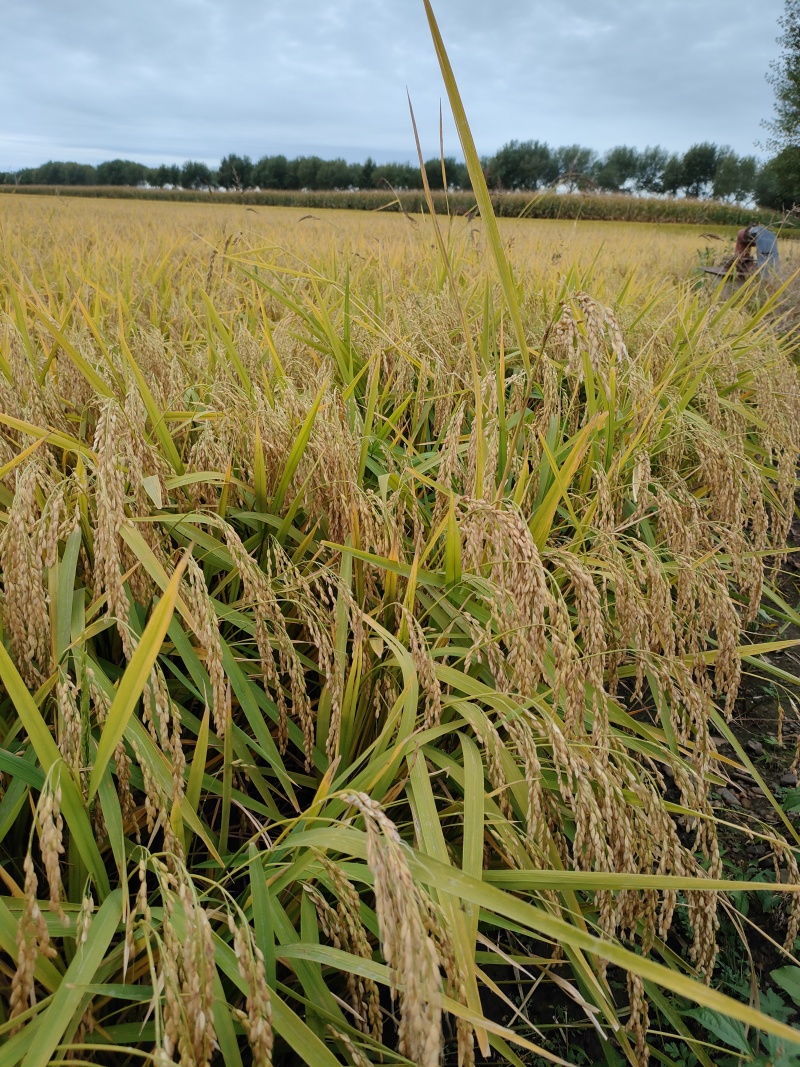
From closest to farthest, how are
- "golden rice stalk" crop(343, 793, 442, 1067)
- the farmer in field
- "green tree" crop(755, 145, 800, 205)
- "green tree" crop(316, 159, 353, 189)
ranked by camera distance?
"golden rice stalk" crop(343, 793, 442, 1067)
the farmer in field
"green tree" crop(755, 145, 800, 205)
"green tree" crop(316, 159, 353, 189)

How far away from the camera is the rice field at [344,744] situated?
72cm

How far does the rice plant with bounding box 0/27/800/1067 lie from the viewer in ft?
2.35

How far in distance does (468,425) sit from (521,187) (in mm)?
9438

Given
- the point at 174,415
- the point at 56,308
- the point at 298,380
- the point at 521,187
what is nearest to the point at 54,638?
the point at 174,415

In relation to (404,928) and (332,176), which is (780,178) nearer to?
(332,176)

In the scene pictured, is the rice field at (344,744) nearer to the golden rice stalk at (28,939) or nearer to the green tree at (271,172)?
the golden rice stalk at (28,939)

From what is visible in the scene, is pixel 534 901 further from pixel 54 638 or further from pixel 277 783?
pixel 54 638

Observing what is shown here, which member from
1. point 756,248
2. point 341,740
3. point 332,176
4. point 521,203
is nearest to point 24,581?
point 341,740

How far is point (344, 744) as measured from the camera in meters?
1.18

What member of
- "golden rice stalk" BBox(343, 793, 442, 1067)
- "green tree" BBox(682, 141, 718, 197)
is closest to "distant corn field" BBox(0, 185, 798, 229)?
"golden rice stalk" BBox(343, 793, 442, 1067)

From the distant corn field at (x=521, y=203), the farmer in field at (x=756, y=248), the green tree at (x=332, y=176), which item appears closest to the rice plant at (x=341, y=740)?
the farmer in field at (x=756, y=248)

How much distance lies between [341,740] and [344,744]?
0.01 meters

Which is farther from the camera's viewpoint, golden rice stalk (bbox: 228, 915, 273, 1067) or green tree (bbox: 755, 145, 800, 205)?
green tree (bbox: 755, 145, 800, 205)

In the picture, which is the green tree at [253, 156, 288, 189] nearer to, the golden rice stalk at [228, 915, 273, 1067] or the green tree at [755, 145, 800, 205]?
the green tree at [755, 145, 800, 205]
